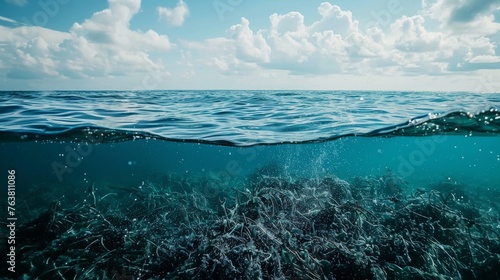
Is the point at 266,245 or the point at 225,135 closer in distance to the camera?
the point at 266,245

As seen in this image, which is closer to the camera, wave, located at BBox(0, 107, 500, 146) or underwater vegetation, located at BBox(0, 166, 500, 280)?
underwater vegetation, located at BBox(0, 166, 500, 280)

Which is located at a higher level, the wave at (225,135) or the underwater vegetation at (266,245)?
the wave at (225,135)

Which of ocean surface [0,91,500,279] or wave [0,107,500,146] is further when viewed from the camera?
wave [0,107,500,146]

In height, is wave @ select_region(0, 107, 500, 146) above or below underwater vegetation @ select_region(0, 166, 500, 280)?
above

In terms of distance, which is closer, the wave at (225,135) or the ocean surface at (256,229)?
the ocean surface at (256,229)

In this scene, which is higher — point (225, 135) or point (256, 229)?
point (225, 135)

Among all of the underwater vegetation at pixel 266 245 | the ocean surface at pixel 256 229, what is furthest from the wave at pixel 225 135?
the underwater vegetation at pixel 266 245

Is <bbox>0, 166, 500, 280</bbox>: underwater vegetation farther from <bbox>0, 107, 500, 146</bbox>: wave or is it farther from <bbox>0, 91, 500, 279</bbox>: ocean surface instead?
<bbox>0, 107, 500, 146</bbox>: wave

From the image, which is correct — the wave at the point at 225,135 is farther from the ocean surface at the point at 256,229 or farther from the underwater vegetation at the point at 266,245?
the underwater vegetation at the point at 266,245

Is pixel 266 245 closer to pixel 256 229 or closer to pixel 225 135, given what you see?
pixel 256 229

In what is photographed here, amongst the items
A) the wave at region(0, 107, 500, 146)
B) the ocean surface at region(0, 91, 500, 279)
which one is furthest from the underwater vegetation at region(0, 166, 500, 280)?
the wave at region(0, 107, 500, 146)

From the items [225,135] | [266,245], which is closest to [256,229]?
[266,245]

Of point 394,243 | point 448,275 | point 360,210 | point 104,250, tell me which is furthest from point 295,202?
point 104,250

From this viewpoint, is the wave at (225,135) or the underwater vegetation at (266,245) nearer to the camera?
the underwater vegetation at (266,245)
